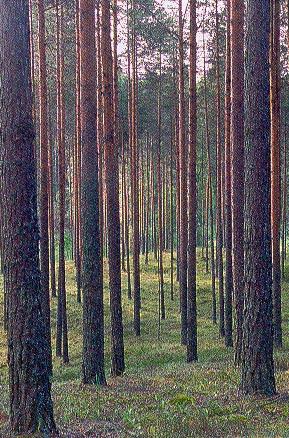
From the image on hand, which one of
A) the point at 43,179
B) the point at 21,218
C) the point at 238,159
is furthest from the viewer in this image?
the point at 43,179

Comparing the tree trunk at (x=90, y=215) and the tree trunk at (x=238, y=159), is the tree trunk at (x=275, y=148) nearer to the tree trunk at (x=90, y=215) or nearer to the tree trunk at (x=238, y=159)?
the tree trunk at (x=238, y=159)

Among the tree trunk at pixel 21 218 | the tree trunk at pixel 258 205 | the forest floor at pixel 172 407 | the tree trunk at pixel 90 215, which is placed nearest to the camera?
the tree trunk at pixel 21 218

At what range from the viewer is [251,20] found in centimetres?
895

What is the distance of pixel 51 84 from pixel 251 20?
22726 millimetres

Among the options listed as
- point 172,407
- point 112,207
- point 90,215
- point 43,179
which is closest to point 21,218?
point 172,407

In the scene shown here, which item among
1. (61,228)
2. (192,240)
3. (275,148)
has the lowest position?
(192,240)

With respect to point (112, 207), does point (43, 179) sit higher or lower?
higher

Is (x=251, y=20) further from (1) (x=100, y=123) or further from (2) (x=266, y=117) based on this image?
(1) (x=100, y=123)

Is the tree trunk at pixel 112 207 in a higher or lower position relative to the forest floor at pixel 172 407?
higher

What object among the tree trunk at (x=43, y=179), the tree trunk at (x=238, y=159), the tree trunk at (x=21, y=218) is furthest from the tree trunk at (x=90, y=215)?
the tree trunk at (x=43, y=179)

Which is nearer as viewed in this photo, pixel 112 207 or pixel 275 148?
pixel 112 207

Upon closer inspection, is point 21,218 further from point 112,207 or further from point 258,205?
point 112,207

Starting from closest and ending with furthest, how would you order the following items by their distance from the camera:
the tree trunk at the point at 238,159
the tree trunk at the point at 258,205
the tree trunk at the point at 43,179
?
the tree trunk at the point at 258,205 → the tree trunk at the point at 238,159 → the tree trunk at the point at 43,179

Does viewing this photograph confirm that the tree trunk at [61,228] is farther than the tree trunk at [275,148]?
Yes
